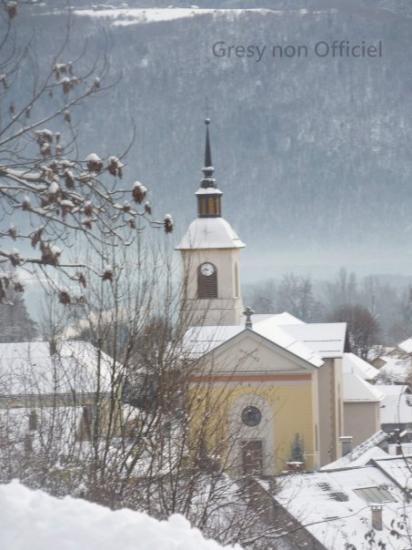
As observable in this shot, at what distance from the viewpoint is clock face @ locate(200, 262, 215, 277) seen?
141 feet

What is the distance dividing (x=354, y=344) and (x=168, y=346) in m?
66.7

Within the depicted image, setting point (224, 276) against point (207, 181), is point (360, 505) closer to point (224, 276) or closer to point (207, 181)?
point (224, 276)

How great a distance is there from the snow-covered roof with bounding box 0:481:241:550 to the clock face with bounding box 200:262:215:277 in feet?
124

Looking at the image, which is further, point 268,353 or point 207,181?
point 207,181

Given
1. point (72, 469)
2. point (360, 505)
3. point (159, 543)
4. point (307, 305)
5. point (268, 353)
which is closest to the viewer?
point (159, 543)

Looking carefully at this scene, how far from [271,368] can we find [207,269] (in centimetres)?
768

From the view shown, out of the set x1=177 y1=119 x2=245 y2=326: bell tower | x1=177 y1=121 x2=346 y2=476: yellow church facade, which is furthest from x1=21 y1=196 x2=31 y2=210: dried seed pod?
x1=177 y1=119 x2=245 y2=326: bell tower

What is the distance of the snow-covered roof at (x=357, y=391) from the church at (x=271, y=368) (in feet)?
0.14

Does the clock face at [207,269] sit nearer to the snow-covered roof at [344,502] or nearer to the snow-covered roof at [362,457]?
the snow-covered roof at [362,457]

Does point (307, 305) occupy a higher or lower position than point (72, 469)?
A: higher

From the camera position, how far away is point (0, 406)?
13.2 meters

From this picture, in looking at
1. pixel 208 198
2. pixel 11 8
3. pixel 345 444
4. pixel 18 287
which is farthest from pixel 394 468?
pixel 208 198

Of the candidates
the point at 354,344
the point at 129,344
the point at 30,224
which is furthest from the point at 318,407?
the point at 354,344

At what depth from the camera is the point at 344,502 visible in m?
22.0
